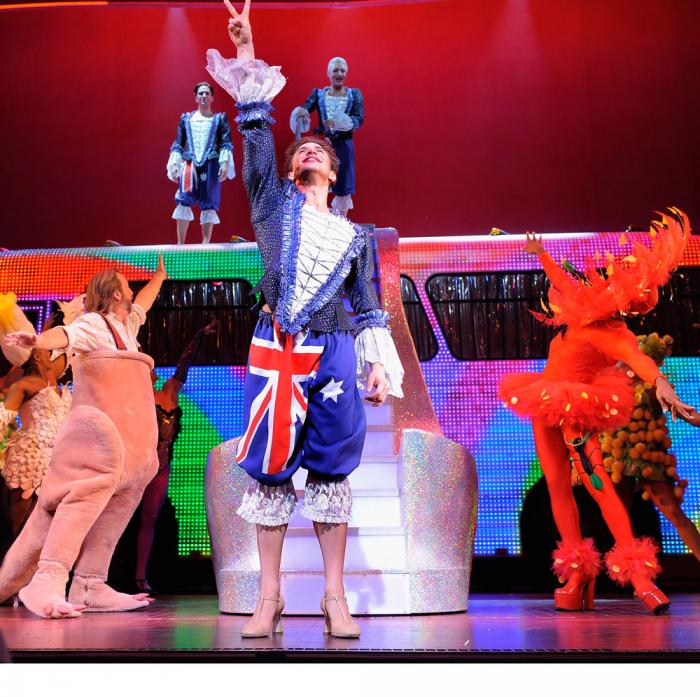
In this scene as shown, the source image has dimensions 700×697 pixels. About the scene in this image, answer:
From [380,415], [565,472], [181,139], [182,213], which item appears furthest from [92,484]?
[181,139]

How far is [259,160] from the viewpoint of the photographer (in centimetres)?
302

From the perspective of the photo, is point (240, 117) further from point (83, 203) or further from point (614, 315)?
point (83, 203)

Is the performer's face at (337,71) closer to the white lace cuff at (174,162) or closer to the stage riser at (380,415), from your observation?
the white lace cuff at (174,162)

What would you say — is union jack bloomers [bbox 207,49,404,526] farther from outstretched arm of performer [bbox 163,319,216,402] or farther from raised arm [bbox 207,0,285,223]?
outstretched arm of performer [bbox 163,319,216,402]

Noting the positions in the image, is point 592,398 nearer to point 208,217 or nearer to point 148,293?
point 148,293

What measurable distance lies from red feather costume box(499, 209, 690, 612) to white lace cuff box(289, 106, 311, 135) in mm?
3449

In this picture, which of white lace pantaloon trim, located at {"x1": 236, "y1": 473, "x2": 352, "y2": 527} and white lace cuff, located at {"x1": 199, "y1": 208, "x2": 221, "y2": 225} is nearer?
white lace pantaloon trim, located at {"x1": 236, "y1": 473, "x2": 352, "y2": 527}

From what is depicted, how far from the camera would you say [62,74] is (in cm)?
956

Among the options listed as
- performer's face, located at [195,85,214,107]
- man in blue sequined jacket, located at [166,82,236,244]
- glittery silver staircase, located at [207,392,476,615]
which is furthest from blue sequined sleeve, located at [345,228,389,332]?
performer's face, located at [195,85,214,107]

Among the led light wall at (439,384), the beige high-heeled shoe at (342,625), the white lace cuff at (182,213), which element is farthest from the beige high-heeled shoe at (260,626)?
the white lace cuff at (182,213)

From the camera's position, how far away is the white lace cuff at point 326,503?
2.90 metres

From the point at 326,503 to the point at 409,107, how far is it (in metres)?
7.47

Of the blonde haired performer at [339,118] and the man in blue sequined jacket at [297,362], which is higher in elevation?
the blonde haired performer at [339,118]

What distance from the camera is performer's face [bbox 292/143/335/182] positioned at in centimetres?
315
